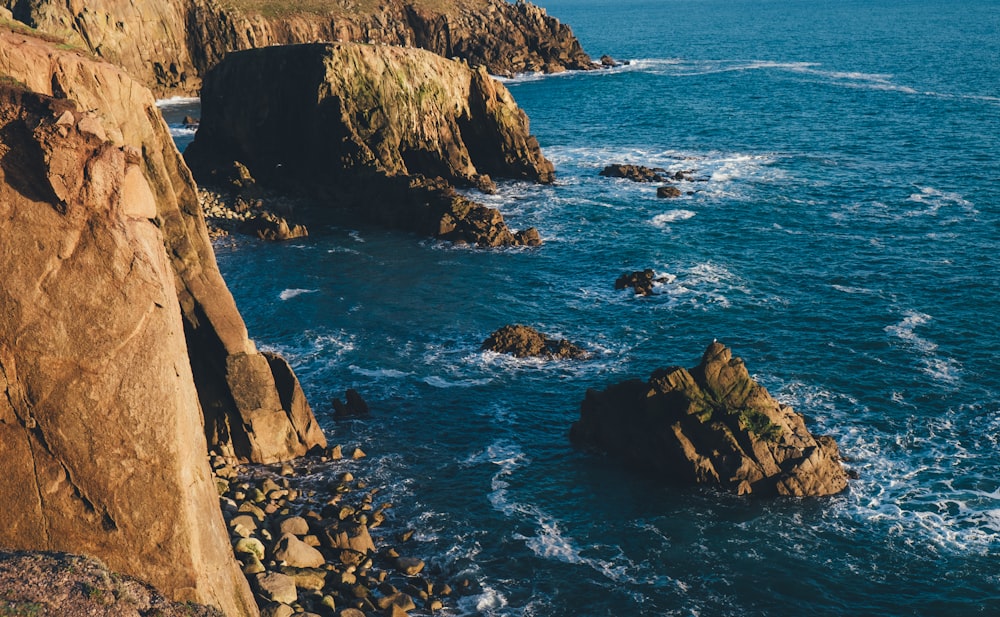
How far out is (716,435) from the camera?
1783 inches

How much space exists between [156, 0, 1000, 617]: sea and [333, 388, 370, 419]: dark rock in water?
71 cm

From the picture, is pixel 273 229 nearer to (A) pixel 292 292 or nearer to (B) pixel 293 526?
(A) pixel 292 292

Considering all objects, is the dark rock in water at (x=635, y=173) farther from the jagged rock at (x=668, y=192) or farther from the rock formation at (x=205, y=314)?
the rock formation at (x=205, y=314)

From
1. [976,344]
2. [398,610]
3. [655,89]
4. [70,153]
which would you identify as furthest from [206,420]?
[655,89]

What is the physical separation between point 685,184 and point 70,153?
84601 millimetres

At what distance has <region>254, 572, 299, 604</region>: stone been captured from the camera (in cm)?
3319

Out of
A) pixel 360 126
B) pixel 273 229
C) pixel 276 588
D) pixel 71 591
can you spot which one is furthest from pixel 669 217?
pixel 71 591

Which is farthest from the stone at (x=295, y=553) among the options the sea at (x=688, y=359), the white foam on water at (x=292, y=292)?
the white foam on water at (x=292, y=292)

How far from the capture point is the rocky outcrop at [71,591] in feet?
69.3

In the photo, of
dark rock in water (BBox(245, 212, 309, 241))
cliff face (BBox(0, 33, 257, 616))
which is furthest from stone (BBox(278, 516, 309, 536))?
dark rock in water (BBox(245, 212, 309, 241))

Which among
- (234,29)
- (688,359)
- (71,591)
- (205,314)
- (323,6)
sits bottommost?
(688,359)

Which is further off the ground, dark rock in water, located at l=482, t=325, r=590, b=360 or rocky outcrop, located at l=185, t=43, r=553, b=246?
rocky outcrop, located at l=185, t=43, r=553, b=246

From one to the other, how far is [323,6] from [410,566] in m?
163

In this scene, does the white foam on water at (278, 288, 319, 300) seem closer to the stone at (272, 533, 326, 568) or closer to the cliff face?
the stone at (272, 533, 326, 568)
